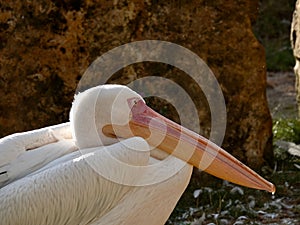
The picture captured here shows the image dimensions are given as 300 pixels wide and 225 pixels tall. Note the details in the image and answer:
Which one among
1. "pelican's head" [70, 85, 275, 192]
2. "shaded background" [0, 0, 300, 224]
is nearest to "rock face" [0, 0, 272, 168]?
"shaded background" [0, 0, 300, 224]

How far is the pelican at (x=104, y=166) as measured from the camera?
3.30m

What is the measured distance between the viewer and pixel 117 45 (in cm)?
508

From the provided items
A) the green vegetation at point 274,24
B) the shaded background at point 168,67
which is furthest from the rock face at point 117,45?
the green vegetation at point 274,24

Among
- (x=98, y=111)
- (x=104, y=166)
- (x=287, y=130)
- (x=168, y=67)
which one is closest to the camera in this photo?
(x=104, y=166)

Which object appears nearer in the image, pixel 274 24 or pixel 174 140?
pixel 174 140

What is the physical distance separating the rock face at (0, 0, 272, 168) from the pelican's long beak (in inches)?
56.1

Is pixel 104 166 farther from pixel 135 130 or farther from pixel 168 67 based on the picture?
pixel 168 67

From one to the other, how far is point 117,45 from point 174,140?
1.54 meters

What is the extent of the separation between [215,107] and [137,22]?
2.44 feet

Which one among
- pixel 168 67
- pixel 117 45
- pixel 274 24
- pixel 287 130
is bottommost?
pixel 274 24

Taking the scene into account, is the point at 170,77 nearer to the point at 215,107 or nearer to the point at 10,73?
the point at 215,107

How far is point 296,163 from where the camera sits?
18.4ft

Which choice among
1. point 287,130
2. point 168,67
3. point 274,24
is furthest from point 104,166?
point 274,24

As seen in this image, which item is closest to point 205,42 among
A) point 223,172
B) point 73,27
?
point 73,27
